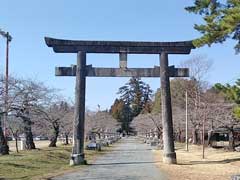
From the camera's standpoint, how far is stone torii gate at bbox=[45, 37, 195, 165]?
29.2 metres

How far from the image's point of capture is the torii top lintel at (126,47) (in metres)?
29.7

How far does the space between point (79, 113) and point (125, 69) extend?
4.28 m

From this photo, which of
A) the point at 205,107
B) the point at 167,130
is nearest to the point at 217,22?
the point at 167,130

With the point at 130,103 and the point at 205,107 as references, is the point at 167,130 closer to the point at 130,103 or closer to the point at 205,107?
the point at 205,107

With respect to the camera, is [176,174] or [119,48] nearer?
[176,174]

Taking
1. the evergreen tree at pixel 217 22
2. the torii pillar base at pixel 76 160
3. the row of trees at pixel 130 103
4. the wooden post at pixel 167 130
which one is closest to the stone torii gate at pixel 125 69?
the wooden post at pixel 167 130

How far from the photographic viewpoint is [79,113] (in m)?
29.0

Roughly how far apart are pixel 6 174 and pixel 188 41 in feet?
49.5

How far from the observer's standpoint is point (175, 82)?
8950 centimetres

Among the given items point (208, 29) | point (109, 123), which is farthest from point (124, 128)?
point (208, 29)

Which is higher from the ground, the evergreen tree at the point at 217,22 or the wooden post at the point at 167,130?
the evergreen tree at the point at 217,22

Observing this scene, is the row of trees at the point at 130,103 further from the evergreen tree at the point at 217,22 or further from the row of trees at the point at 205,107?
the evergreen tree at the point at 217,22

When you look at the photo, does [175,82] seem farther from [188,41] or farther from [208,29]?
[208,29]

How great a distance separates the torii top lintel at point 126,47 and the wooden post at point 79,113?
61 centimetres
